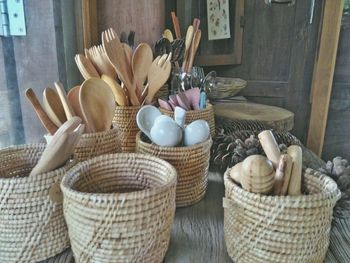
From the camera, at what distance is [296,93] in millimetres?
1314

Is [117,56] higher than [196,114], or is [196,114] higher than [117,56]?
[117,56]

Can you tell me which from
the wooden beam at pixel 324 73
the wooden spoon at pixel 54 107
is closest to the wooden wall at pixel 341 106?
the wooden beam at pixel 324 73

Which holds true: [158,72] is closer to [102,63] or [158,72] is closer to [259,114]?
[102,63]

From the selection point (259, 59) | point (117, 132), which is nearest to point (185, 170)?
point (117, 132)

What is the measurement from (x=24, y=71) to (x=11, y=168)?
30 cm

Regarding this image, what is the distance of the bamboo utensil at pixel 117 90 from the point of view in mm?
539

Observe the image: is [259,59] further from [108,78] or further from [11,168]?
[11,168]

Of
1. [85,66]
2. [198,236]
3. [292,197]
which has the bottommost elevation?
[198,236]

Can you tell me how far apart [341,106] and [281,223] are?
121 centimetres

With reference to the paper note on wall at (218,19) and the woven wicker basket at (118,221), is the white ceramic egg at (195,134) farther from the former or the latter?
the paper note on wall at (218,19)

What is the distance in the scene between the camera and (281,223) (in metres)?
0.30

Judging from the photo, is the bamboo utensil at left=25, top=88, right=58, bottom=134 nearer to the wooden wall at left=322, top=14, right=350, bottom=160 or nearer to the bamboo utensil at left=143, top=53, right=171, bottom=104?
the bamboo utensil at left=143, top=53, right=171, bottom=104

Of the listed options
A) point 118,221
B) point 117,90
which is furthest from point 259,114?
point 118,221

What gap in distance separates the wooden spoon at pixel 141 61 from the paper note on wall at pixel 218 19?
0.73 metres
